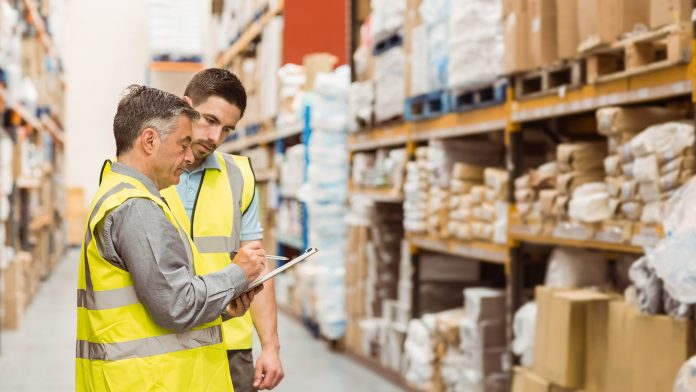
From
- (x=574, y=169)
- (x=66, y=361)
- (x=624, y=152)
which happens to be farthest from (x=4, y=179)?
(x=624, y=152)

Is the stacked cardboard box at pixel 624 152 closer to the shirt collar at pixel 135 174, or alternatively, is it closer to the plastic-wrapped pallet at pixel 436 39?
the plastic-wrapped pallet at pixel 436 39

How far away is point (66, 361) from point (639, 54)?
17.0ft

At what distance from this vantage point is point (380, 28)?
679 centimetres

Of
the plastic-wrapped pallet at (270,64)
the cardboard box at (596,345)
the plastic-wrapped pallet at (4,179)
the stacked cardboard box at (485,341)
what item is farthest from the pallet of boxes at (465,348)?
the plastic-wrapped pallet at (270,64)

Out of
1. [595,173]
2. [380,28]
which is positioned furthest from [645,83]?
[380,28]

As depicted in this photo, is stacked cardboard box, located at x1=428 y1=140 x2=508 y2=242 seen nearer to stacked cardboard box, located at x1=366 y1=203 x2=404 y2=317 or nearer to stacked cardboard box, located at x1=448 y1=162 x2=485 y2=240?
stacked cardboard box, located at x1=448 y1=162 x2=485 y2=240

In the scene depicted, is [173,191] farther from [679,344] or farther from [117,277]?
[679,344]

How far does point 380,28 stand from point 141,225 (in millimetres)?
4934

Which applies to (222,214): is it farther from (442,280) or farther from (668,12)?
(442,280)

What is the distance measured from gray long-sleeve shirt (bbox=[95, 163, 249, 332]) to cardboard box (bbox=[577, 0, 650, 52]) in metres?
2.38

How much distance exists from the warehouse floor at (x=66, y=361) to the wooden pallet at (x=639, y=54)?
306 cm

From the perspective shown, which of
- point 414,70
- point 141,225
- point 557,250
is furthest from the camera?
point 414,70

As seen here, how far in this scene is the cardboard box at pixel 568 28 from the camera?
4.24 m

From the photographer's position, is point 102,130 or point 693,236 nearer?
point 693,236
